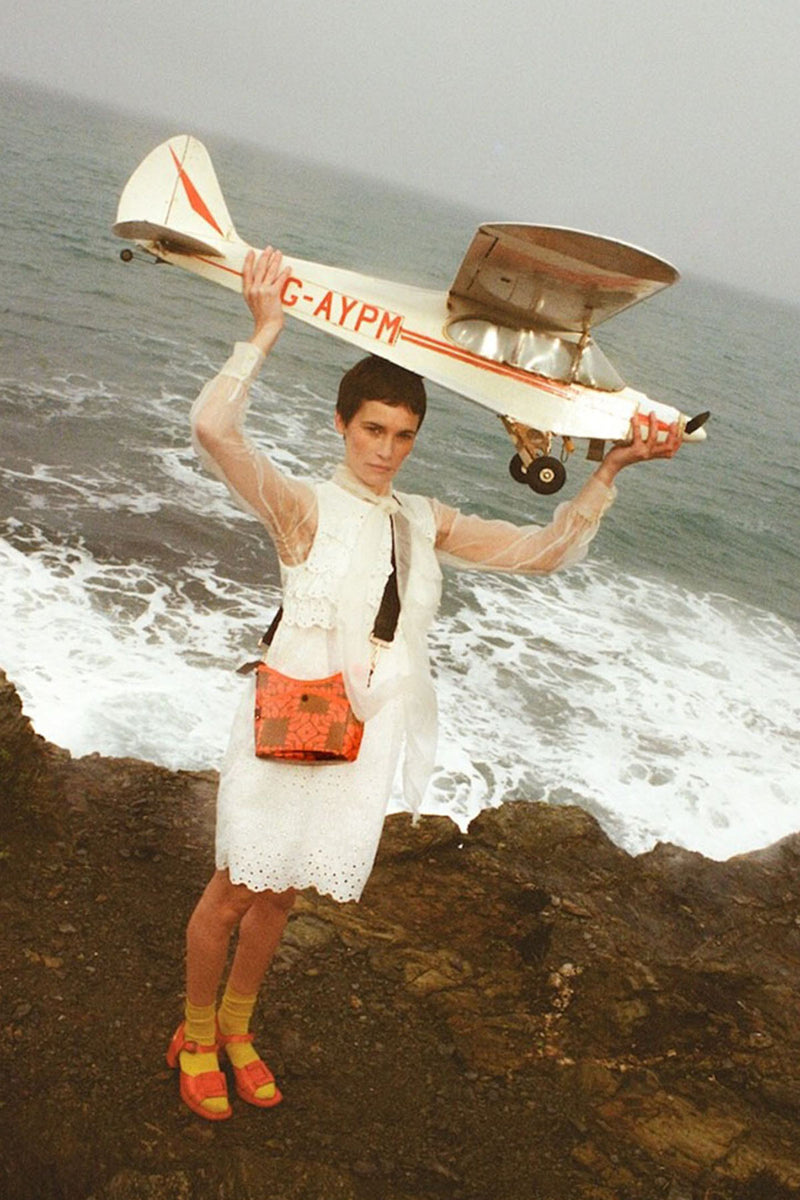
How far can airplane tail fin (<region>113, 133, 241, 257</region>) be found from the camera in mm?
5516

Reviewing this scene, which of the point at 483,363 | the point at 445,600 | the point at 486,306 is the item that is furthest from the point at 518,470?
the point at 445,600

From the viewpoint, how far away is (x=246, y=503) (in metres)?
2.64

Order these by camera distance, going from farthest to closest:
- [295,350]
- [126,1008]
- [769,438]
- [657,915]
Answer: [769,438], [295,350], [657,915], [126,1008]

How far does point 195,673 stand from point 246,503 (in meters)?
7.17

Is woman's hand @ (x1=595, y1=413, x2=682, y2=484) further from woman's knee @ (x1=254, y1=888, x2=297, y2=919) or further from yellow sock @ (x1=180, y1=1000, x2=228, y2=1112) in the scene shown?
yellow sock @ (x1=180, y1=1000, x2=228, y2=1112)

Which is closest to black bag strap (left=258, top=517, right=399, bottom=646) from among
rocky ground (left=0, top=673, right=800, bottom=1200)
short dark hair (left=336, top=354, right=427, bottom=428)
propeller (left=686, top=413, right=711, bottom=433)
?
short dark hair (left=336, top=354, right=427, bottom=428)

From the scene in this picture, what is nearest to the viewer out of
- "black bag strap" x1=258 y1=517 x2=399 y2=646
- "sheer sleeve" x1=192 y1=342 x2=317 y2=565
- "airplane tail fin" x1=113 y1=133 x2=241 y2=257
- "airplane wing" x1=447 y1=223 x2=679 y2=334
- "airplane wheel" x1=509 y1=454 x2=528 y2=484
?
"sheer sleeve" x1=192 y1=342 x2=317 y2=565

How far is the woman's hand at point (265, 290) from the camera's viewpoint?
2.56 metres

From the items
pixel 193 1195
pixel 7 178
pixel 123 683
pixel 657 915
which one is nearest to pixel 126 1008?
pixel 193 1195

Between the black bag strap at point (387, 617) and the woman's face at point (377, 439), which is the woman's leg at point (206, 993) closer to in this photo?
the black bag strap at point (387, 617)

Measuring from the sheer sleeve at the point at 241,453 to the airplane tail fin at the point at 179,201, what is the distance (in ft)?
10.9

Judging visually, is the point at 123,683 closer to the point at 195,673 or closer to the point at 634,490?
the point at 195,673

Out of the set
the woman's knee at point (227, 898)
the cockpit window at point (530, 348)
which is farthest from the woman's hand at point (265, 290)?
the cockpit window at point (530, 348)

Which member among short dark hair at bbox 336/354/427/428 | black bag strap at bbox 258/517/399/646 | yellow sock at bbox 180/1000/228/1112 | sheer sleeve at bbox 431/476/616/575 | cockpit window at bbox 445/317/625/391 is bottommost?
yellow sock at bbox 180/1000/228/1112
